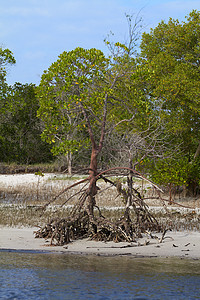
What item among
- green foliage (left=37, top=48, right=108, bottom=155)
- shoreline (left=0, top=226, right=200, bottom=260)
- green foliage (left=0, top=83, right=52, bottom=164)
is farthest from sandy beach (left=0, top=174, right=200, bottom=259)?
green foliage (left=0, top=83, right=52, bottom=164)

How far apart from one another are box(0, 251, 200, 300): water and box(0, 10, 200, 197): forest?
3468 mm

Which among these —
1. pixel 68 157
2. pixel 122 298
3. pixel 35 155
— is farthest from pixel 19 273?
pixel 35 155

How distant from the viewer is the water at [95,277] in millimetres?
6250

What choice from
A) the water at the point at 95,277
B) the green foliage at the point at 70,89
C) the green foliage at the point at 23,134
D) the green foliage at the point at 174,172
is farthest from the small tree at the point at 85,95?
the green foliage at the point at 23,134

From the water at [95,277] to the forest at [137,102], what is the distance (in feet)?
11.4

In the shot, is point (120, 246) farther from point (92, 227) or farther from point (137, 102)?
point (137, 102)

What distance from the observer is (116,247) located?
1055 cm

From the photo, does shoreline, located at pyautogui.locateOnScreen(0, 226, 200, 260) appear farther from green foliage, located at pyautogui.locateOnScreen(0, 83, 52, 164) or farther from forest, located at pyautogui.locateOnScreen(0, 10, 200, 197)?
green foliage, located at pyautogui.locateOnScreen(0, 83, 52, 164)

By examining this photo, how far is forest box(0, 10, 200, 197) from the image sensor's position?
1287 centimetres

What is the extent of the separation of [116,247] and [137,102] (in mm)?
4647

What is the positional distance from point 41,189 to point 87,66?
1461 centimetres

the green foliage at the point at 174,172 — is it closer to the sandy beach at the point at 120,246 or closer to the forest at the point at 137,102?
the forest at the point at 137,102

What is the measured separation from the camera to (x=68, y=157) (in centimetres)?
3291

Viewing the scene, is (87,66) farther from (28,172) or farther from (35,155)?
(35,155)
